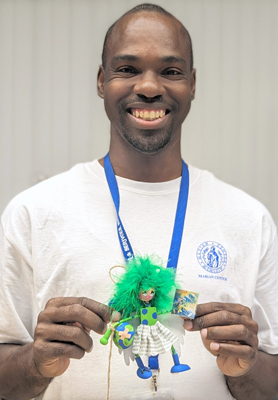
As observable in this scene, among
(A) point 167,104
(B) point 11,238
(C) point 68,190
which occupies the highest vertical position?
(A) point 167,104

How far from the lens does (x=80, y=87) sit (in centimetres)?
319

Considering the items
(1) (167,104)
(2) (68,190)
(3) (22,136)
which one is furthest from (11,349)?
(3) (22,136)

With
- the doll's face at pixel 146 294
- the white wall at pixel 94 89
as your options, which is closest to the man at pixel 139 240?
the doll's face at pixel 146 294

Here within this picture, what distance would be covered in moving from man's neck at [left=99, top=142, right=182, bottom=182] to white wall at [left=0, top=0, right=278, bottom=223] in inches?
59.2

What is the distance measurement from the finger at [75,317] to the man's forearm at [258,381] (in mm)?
536

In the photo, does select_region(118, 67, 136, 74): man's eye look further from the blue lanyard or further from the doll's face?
the doll's face

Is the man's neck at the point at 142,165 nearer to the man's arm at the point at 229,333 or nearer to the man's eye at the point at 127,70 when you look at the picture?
the man's eye at the point at 127,70

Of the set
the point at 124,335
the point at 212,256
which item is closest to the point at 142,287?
the point at 124,335

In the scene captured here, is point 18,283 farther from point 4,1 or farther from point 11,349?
point 4,1

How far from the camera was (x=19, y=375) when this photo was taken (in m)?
1.45

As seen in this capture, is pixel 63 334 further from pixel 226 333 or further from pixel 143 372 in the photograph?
pixel 226 333

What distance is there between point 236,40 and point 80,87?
106 centimetres

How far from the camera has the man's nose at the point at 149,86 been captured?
154 cm

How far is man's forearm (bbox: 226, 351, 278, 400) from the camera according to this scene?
1.54 metres
